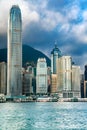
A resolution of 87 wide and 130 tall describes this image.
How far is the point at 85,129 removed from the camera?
251 feet

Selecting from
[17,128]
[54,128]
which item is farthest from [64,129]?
[17,128]

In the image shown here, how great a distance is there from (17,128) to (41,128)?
4.28 meters

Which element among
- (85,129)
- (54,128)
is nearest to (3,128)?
(54,128)

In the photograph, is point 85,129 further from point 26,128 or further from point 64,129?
point 26,128

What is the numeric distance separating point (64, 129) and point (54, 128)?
2.48 meters

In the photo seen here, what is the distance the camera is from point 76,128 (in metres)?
78.2

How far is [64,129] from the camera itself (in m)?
76.4

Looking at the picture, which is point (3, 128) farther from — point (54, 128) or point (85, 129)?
point (85, 129)

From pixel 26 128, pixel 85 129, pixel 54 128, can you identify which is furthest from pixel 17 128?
pixel 85 129

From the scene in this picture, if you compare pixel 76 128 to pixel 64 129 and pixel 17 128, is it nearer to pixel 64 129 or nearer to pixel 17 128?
pixel 64 129

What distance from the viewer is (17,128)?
7688 centimetres

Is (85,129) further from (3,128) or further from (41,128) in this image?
(3,128)

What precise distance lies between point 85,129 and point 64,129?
3485mm

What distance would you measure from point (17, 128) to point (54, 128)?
6367 mm
